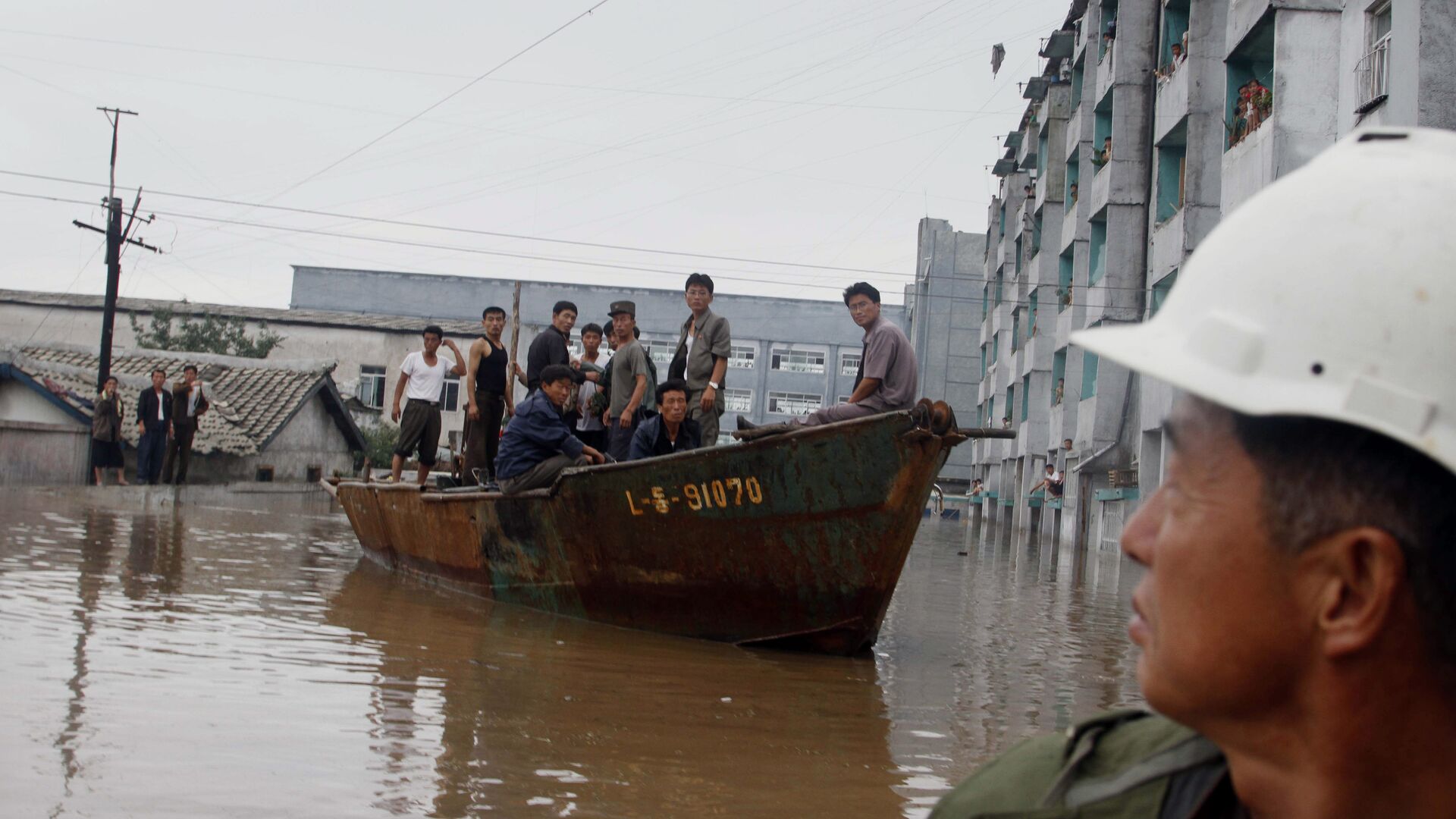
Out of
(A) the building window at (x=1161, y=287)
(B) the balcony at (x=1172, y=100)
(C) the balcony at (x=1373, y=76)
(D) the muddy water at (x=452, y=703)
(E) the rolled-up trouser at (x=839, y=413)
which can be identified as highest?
(B) the balcony at (x=1172, y=100)

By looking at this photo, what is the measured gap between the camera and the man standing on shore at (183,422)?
21781 mm

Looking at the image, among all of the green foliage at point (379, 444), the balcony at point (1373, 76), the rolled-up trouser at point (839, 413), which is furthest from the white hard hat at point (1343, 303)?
the green foliage at point (379, 444)

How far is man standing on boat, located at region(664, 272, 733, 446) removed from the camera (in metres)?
9.23

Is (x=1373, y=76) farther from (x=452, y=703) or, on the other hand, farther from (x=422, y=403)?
(x=452, y=703)

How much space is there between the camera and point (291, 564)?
12.0 meters

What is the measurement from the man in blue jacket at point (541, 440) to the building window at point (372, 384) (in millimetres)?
39598

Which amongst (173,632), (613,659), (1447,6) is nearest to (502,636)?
(613,659)

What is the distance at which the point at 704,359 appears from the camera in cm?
930

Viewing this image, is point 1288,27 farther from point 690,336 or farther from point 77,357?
point 77,357

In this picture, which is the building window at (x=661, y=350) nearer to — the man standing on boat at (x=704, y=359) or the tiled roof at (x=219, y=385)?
the tiled roof at (x=219, y=385)

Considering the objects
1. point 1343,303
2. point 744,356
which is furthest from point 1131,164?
point 744,356

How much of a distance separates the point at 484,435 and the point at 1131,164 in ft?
64.3

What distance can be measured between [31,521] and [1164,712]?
50.5ft

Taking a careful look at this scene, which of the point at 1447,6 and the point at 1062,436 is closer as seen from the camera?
the point at 1447,6
